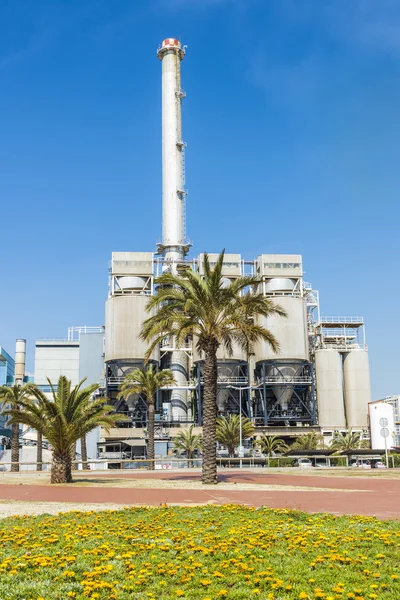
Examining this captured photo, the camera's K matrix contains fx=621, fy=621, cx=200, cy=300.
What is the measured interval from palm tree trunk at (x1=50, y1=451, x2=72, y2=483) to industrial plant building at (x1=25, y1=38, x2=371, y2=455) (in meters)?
54.1

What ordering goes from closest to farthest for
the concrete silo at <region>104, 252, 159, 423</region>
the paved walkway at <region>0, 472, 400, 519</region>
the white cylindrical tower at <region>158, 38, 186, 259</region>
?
the paved walkway at <region>0, 472, 400, 519</region> < the concrete silo at <region>104, 252, 159, 423</region> < the white cylindrical tower at <region>158, 38, 186, 259</region>

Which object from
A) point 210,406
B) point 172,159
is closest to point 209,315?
point 210,406

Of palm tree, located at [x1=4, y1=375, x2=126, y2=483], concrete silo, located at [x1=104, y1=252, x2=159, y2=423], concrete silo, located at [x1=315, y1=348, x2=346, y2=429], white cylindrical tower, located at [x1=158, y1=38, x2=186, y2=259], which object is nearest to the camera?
palm tree, located at [x1=4, y1=375, x2=126, y2=483]

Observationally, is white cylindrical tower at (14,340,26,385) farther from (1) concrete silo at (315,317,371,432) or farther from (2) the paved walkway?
(2) the paved walkway

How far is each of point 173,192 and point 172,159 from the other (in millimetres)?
5836

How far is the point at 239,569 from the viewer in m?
8.48

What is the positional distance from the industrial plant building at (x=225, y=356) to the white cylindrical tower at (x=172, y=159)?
17cm

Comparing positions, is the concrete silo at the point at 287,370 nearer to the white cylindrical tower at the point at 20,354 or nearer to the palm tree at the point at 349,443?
the palm tree at the point at 349,443

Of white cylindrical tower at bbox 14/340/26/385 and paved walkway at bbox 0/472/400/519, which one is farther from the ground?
white cylindrical tower at bbox 14/340/26/385

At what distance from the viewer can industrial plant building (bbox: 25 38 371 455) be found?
9225 cm

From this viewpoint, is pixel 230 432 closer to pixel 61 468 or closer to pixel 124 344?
pixel 124 344

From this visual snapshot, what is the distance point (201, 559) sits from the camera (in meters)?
9.23

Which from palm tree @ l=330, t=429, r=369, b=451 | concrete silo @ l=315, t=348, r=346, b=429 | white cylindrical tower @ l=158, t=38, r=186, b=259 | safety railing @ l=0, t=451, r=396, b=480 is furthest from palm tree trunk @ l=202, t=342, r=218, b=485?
concrete silo @ l=315, t=348, r=346, b=429

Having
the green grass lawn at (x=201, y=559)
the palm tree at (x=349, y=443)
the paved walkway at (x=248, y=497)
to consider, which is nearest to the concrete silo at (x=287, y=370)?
the palm tree at (x=349, y=443)
